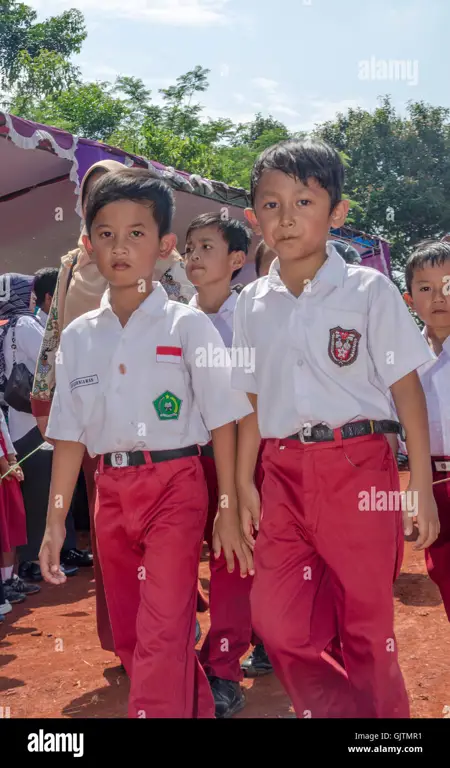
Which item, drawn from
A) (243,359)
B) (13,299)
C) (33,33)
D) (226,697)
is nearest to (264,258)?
(243,359)

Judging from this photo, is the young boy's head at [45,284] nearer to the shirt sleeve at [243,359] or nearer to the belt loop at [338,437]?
the shirt sleeve at [243,359]

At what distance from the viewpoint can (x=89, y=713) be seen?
3.42 m

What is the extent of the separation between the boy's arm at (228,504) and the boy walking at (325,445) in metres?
0.04

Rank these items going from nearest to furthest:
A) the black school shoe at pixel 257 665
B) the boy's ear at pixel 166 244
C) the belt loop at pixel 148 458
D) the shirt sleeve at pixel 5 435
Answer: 1. the belt loop at pixel 148 458
2. the boy's ear at pixel 166 244
3. the black school shoe at pixel 257 665
4. the shirt sleeve at pixel 5 435

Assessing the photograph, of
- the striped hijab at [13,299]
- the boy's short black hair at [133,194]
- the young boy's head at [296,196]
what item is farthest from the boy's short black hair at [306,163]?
the striped hijab at [13,299]

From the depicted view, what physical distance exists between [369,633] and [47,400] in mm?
2140

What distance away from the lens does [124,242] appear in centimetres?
274

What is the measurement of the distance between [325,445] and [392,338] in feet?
1.22

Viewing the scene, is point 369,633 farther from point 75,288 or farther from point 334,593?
point 75,288

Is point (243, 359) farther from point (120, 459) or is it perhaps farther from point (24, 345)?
point (24, 345)

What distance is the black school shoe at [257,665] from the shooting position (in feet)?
12.3

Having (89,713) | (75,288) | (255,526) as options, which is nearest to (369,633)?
(255,526)

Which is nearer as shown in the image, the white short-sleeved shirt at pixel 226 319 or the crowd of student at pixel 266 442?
the crowd of student at pixel 266 442

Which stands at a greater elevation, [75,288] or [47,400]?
[75,288]
